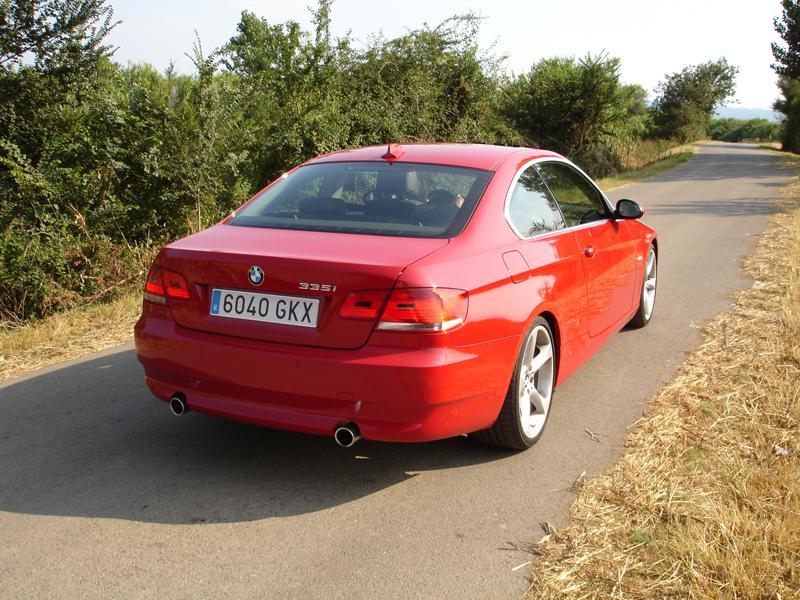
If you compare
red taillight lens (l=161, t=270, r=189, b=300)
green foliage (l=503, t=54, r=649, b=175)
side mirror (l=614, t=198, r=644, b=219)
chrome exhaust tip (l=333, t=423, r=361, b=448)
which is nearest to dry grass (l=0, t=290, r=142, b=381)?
red taillight lens (l=161, t=270, r=189, b=300)

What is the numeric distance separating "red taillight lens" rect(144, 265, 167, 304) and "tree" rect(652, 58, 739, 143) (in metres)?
65.8

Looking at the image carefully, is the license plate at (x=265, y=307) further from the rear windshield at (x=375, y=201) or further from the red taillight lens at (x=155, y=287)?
the rear windshield at (x=375, y=201)

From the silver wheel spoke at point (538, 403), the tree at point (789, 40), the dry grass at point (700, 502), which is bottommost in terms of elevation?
the dry grass at point (700, 502)

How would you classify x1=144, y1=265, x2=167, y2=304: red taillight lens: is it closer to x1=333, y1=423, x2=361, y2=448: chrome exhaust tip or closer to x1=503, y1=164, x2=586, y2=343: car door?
x1=333, y1=423, x2=361, y2=448: chrome exhaust tip

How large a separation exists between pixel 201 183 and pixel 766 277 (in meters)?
6.61

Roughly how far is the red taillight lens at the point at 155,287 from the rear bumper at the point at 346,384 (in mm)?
207

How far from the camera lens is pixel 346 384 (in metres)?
3.36

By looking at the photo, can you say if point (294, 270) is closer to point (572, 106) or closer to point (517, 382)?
point (517, 382)

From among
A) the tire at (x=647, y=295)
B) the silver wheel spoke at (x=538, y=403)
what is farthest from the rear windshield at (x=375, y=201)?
the tire at (x=647, y=295)

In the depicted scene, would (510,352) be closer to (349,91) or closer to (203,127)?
(203,127)

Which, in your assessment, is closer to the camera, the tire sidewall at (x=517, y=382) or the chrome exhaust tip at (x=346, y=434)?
the chrome exhaust tip at (x=346, y=434)

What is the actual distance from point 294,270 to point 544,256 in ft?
4.90

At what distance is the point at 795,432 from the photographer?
13.8ft

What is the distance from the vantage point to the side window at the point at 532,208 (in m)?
4.27
